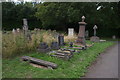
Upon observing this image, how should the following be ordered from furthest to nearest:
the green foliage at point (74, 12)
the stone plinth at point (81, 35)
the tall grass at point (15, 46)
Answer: the green foliage at point (74, 12), the stone plinth at point (81, 35), the tall grass at point (15, 46)

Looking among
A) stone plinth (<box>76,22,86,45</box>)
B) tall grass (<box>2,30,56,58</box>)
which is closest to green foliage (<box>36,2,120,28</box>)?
stone plinth (<box>76,22,86,45</box>)

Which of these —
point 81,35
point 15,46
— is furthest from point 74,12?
point 15,46

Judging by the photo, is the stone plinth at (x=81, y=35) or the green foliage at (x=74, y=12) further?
the green foliage at (x=74, y=12)

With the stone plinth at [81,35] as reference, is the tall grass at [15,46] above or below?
below

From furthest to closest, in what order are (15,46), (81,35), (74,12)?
(74,12), (81,35), (15,46)

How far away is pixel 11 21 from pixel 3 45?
832 inches

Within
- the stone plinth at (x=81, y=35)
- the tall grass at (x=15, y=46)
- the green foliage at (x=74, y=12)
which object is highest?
the green foliage at (x=74, y=12)

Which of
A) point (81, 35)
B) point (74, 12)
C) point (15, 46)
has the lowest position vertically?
point (15, 46)

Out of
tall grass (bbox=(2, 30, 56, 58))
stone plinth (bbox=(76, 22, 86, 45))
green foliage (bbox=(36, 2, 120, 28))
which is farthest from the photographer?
green foliage (bbox=(36, 2, 120, 28))

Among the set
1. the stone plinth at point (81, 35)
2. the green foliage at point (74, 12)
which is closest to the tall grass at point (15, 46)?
the stone plinth at point (81, 35)

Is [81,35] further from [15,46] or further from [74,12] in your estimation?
[74,12]

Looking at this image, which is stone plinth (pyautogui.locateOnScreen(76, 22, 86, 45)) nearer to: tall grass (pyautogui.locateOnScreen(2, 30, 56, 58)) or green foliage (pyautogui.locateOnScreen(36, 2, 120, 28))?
tall grass (pyautogui.locateOnScreen(2, 30, 56, 58))

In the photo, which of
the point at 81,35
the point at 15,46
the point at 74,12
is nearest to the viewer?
the point at 15,46

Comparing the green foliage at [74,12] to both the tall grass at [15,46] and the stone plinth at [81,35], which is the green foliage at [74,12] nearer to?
the stone plinth at [81,35]
